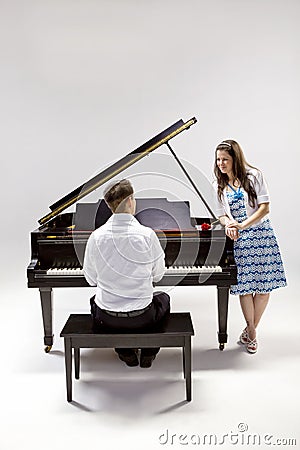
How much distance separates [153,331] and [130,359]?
554mm

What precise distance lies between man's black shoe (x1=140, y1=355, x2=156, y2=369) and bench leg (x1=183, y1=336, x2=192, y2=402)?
1.59ft

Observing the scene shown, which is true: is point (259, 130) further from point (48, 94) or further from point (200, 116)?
point (48, 94)

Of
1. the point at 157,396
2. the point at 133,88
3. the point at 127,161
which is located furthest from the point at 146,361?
the point at 133,88

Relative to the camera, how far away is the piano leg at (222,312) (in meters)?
4.34

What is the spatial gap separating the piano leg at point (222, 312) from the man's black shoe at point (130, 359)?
23.6 inches

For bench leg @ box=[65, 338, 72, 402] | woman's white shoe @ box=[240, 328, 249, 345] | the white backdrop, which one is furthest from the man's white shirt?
the white backdrop

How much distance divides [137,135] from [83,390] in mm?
4023

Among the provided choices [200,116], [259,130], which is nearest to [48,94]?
[200,116]

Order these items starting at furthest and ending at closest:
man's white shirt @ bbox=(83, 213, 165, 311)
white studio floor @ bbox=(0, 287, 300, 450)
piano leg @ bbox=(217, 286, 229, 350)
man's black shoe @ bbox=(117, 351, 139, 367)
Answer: piano leg @ bbox=(217, 286, 229, 350) < man's black shoe @ bbox=(117, 351, 139, 367) < man's white shirt @ bbox=(83, 213, 165, 311) < white studio floor @ bbox=(0, 287, 300, 450)

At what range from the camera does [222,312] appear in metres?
4.41

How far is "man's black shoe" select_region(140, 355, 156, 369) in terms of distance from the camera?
4.22m

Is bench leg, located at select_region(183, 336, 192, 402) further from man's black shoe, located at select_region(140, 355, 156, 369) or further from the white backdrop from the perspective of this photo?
the white backdrop

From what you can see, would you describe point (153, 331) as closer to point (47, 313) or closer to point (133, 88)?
point (47, 313)

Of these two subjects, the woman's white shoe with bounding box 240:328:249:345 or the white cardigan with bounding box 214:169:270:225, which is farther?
the woman's white shoe with bounding box 240:328:249:345
